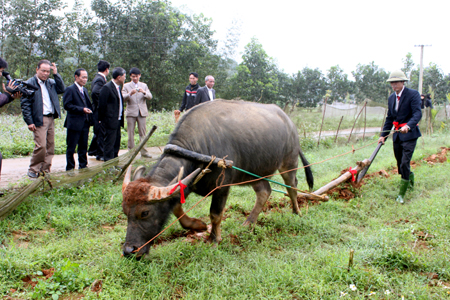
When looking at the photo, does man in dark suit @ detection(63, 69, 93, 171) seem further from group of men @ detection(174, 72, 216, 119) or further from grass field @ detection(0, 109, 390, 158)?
group of men @ detection(174, 72, 216, 119)

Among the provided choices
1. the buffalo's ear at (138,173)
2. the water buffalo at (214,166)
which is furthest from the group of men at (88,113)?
the buffalo's ear at (138,173)

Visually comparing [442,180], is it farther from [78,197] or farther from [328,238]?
[78,197]

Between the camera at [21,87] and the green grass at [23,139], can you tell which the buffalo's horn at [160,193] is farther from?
the green grass at [23,139]

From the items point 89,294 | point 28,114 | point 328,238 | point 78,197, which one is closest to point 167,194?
point 89,294

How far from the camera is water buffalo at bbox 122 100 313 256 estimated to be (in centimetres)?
307

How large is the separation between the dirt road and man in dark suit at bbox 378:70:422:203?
16.2 ft

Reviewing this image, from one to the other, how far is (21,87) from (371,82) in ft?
116

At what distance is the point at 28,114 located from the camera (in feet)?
16.5

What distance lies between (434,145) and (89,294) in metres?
12.3

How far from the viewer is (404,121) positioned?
5.71 metres

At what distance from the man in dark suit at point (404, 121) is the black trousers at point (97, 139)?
5803 millimetres

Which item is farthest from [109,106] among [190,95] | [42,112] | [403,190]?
[403,190]

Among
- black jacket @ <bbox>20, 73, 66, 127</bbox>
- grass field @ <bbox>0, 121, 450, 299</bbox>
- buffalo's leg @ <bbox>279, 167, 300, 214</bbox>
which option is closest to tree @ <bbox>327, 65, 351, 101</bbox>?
grass field @ <bbox>0, 121, 450, 299</bbox>

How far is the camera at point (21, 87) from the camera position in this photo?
429 centimetres
